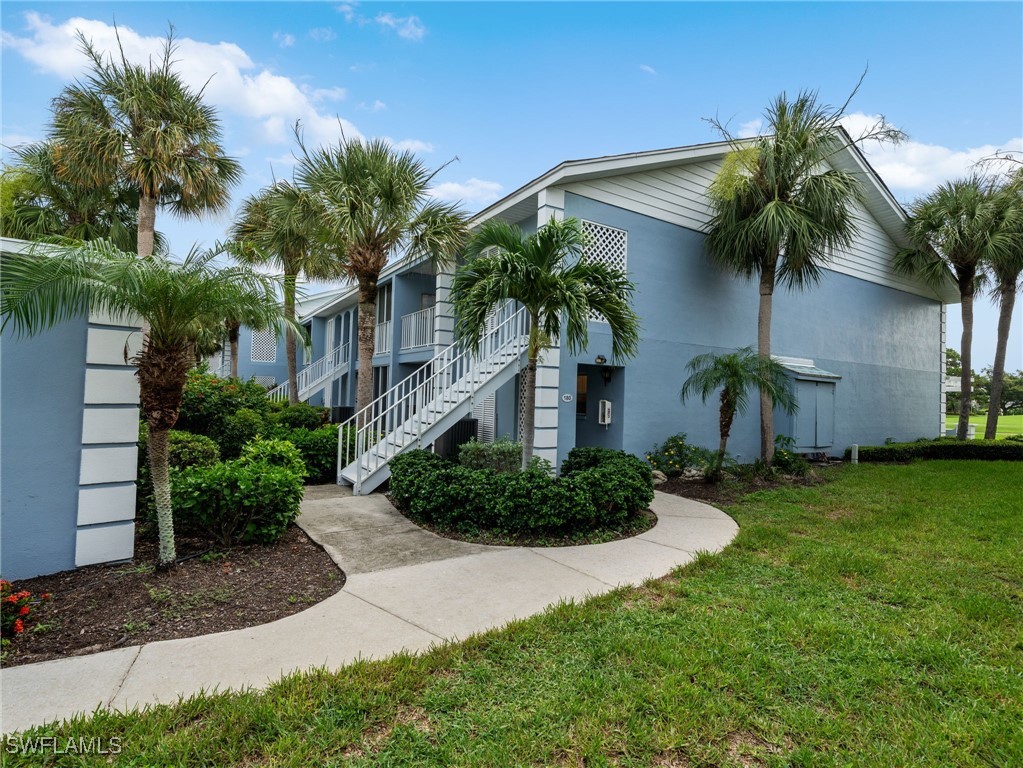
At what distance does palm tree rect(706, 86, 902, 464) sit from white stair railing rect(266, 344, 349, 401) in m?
13.9

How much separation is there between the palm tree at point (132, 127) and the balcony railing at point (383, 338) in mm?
6063

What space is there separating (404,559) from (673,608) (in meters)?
2.62

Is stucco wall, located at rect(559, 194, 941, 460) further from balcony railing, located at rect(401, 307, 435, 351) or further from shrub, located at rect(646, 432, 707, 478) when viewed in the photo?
balcony railing, located at rect(401, 307, 435, 351)

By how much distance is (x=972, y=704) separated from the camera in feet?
9.13

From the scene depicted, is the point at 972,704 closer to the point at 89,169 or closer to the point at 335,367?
the point at 89,169

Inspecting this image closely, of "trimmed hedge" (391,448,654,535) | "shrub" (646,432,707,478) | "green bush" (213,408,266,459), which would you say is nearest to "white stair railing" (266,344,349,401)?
"green bush" (213,408,266,459)

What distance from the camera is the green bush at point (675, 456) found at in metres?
9.85

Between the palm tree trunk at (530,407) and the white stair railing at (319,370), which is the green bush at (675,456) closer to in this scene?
the palm tree trunk at (530,407)

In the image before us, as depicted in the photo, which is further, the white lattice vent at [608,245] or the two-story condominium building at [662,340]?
the white lattice vent at [608,245]

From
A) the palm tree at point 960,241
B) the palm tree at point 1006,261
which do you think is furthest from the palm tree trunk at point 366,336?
the palm tree at point 1006,261

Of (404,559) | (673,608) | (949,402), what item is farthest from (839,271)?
(949,402)

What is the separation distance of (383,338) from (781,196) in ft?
36.8

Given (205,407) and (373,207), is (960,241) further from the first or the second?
(205,407)

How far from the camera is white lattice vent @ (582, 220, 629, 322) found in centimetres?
922
